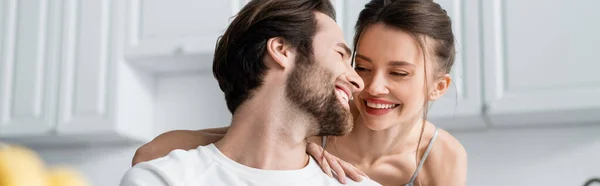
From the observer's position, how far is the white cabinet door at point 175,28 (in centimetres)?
257

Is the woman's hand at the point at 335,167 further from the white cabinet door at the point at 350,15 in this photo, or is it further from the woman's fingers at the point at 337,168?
the white cabinet door at the point at 350,15

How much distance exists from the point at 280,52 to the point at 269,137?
0.55 ft

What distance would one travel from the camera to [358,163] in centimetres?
175

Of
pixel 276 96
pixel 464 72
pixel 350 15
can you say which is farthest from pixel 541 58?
pixel 276 96

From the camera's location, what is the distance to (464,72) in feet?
7.57

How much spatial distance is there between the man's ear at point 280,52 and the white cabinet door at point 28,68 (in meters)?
1.65

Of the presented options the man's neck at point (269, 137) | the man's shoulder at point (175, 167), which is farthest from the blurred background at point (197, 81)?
the man's shoulder at point (175, 167)

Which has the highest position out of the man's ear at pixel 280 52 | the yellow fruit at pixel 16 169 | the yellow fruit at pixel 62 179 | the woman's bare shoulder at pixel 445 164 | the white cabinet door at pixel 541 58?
the yellow fruit at pixel 16 169

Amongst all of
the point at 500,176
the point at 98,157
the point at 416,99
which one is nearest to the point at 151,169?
the point at 416,99

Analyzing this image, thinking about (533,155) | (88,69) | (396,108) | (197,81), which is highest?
(396,108)

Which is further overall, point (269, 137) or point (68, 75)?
point (68, 75)

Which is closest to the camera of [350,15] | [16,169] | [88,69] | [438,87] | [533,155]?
[16,169]

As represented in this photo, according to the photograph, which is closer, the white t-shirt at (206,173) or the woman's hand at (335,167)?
the white t-shirt at (206,173)

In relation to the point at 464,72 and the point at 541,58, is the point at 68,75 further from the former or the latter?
the point at 541,58
